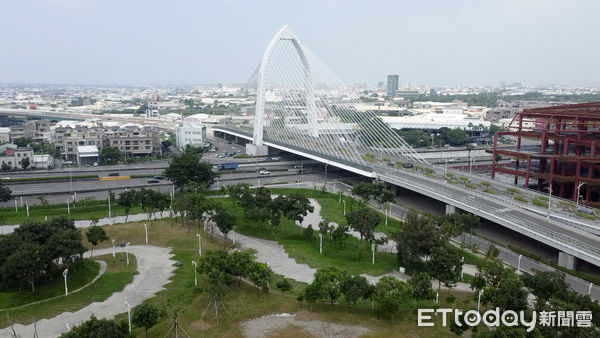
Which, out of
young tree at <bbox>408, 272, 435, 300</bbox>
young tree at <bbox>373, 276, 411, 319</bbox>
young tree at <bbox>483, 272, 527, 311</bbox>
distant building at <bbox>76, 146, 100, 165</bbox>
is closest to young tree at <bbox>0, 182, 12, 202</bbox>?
distant building at <bbox>76, 146, 100, 165</bbox>

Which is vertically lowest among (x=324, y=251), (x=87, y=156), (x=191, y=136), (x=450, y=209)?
(x=324, y=251)

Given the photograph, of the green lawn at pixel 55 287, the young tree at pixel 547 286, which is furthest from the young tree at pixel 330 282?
the green lawn at pixel 55 287

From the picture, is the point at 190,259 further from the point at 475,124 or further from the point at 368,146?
the point at 475,124

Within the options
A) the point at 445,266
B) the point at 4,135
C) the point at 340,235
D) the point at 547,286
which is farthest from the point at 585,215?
the point at 4,135

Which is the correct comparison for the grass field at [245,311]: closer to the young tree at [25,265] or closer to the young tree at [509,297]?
the young tree at [509,297]

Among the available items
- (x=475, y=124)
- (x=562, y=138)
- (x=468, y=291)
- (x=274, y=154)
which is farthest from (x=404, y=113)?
(x=468, y=291)

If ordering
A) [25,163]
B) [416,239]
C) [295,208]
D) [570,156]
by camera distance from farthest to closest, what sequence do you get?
[25,163] → [570,156] → [295,208] → [416,239]

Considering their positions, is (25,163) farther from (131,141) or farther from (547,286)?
(547,286)
